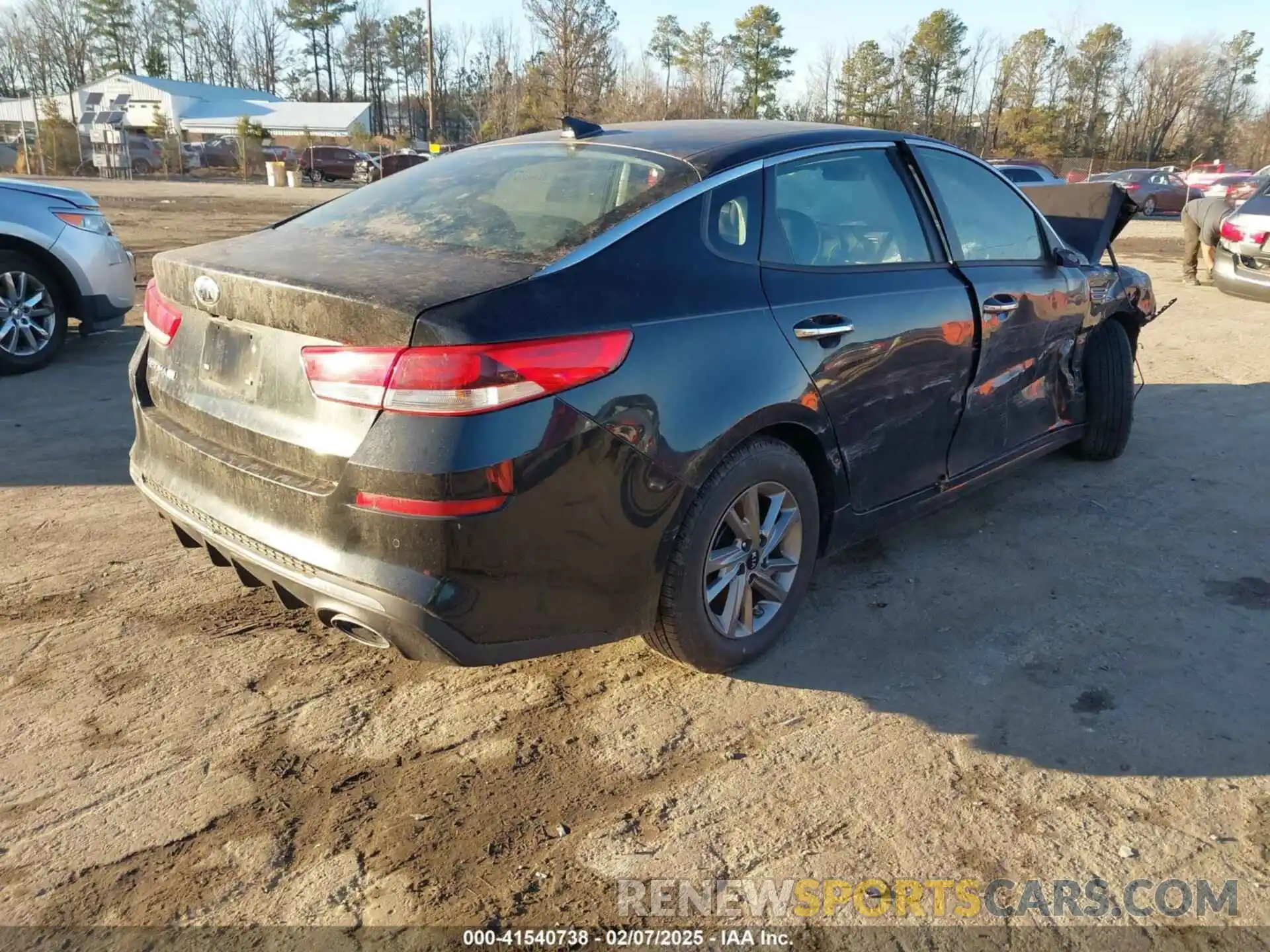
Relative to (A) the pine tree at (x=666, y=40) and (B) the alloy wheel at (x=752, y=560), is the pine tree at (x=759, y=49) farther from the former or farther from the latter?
(B) the alloy wheel at (x=752, y=560)

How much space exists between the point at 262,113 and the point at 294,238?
70.7 metres

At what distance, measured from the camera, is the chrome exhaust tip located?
8.29 ft

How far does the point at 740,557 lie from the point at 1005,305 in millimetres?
1766

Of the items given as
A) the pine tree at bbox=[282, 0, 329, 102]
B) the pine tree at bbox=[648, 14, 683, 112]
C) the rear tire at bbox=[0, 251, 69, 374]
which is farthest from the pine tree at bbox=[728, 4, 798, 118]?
the rear tire at bbox=[0, 251, 69, 374]

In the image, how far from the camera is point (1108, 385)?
503 cm

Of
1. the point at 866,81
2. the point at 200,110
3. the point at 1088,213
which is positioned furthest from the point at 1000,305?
the point at 200,110

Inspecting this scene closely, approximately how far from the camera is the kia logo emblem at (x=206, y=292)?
277 centimetres

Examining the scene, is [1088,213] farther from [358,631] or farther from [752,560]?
[358,631]

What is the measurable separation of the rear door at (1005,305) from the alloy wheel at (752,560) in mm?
1007

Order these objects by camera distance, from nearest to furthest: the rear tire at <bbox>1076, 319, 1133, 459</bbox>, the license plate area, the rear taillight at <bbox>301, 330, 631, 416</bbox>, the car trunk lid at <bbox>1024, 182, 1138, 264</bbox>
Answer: the rear taillight at <bbox>301, 330, 631, 416</bbox>, the license plate area, the rear tire at <bbox>1076, 319, 1133, 459</bbox>, the car trunk lid at <bbox>1024, 182, 1138, 264</bbox>

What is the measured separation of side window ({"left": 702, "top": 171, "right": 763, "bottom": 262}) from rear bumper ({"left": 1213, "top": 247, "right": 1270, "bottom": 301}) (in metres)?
9.81

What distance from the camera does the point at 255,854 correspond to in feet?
7.77

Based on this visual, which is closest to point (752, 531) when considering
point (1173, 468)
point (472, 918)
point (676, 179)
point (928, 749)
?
point (928, 749)

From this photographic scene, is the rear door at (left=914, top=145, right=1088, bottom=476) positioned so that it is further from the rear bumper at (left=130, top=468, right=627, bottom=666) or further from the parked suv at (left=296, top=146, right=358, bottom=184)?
the parked suv at (left=296, top=146, right=358, bottom=184)
